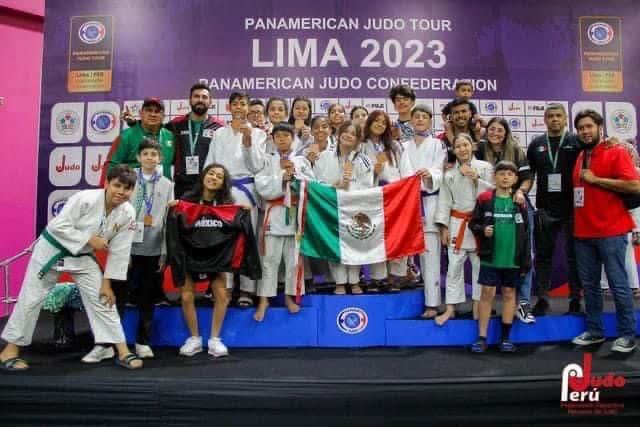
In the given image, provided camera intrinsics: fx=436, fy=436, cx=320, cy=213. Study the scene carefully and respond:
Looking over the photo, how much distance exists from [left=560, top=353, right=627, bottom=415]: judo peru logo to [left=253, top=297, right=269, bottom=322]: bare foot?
2091mm

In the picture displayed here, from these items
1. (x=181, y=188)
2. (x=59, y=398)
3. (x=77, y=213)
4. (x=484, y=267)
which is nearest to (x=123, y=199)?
(x=77, y=213)

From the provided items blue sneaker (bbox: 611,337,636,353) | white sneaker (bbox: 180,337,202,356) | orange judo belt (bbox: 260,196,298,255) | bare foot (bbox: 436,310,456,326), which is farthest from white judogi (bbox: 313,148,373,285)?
blue sneaker (bbox: 611,337,636,353)

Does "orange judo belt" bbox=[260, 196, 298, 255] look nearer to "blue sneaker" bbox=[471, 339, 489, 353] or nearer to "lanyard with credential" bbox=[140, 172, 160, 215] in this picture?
"lanyard with credential" bbox=[140, 172, 160, 215]

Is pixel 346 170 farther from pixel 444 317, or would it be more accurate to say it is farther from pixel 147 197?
pixel 147 197

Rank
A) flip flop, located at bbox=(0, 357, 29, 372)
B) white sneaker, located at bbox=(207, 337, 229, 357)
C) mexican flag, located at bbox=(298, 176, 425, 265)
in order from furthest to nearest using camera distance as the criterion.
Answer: mexican flag, located at bbox=(298, 176, 425, 265) → white sneaker, located at bbox=(207, 337, 229, 357) → flip flop, located at bbox=(0, 357, 29, 372)

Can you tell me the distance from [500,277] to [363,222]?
1.12 m

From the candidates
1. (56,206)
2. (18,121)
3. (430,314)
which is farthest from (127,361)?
(18,121)

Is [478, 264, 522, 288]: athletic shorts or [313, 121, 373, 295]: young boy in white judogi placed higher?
[313, 121, 373, 295]: young boy in white judogi

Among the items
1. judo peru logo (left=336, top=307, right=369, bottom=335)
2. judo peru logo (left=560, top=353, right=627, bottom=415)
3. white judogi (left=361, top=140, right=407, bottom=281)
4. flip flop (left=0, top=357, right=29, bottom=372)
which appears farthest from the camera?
white judogi (left=361, top=140, right=407, bottom=281)

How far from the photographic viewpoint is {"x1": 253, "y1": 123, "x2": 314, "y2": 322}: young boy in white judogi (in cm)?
348

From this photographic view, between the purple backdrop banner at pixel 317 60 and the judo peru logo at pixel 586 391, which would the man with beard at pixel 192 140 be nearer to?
the purple backdrop banner at pixel 317 60

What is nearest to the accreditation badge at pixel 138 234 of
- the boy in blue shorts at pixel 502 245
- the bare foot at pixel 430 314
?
the bare foot at pixel 430 314

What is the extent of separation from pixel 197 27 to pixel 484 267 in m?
4.51

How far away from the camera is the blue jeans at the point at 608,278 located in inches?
127
